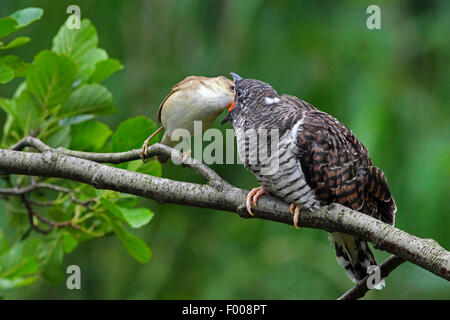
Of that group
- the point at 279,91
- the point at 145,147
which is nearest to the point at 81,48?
the point at 145,147

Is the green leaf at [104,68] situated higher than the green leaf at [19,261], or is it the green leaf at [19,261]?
the green leaf at [104,68]

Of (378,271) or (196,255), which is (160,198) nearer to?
(378,271)

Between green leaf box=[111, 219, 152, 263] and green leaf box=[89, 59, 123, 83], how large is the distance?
522 millimetres

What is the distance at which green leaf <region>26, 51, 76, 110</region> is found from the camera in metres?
1.92

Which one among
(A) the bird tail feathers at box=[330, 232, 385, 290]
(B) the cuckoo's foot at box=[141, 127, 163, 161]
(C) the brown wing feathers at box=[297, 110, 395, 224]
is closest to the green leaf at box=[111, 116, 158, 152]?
(B) the cuckoo's foot at box=[141, 127, 163, 161]

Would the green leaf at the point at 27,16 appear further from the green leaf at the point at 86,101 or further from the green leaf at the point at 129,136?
the green leaf at the point at 129,136

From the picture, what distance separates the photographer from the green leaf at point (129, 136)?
1.86 m

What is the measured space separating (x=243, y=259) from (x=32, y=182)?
255 centimetres

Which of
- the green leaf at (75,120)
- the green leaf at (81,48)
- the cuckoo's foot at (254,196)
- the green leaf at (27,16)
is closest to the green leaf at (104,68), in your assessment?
the green leaf at (81,48)

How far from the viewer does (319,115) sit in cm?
189

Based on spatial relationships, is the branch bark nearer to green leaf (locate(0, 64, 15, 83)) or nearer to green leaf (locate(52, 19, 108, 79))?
green leaf (locate(0, 64, 15, 83))

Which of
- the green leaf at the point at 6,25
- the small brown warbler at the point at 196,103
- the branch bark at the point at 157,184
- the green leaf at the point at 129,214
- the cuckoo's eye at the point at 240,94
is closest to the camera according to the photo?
the branch bark at the point at 157,184

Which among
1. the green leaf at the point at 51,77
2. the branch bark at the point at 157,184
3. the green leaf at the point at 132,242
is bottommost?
the green leaf at the point at 132,242

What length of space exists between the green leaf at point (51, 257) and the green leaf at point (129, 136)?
556 mm
